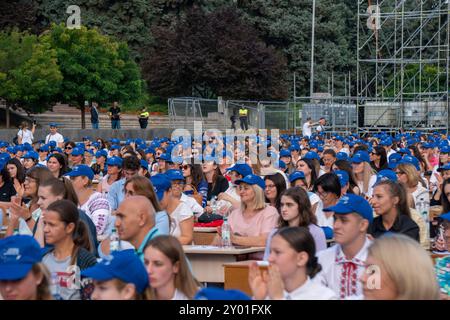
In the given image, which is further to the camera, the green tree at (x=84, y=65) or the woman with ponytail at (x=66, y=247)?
the green tree at (x=84, y=65)

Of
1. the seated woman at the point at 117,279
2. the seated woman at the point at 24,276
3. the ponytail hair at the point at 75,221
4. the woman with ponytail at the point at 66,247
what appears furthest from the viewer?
the ponytail hair at the point at 75,221

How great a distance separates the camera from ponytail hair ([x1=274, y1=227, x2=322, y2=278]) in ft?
23.1

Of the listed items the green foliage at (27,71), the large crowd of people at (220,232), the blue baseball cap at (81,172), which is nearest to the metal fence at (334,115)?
the green foliage at (27,71)

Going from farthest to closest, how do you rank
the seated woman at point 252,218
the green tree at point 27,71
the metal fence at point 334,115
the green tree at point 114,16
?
the green tree at point 114,16, the green tree at point 27,71, the metal fence at point 334,115, the seated woman at point 252,218

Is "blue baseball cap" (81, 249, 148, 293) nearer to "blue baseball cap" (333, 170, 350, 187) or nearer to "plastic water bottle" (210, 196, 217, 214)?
"blue baseball cap" (333, 170, 350, 187)

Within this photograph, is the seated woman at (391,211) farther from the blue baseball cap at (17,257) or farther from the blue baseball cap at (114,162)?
the blue baseball cap at (114,162)

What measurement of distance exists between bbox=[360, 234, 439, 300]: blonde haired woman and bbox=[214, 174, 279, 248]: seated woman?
5.15 m

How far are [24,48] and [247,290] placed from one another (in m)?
43.3

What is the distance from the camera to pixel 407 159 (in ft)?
53.2

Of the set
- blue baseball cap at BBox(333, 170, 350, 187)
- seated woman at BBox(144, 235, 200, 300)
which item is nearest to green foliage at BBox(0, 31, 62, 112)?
blue baseball cap at BBox(333, 170, 350, 187)

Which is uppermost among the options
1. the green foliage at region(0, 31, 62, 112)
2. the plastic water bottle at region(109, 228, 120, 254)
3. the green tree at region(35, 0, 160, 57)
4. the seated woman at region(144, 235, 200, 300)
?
the green tree at region(35, 0, 160, 57)

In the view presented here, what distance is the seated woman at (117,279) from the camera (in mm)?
6094

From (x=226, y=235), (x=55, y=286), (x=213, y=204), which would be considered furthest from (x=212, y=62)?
(x=55, y=286)
